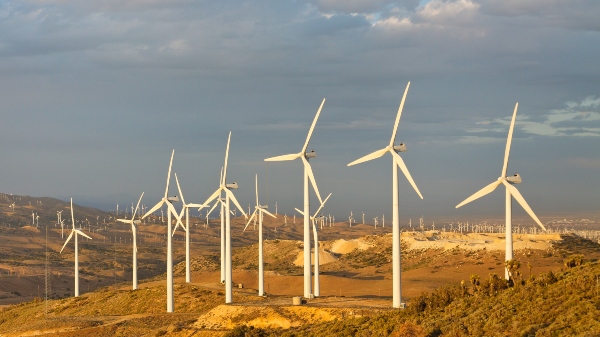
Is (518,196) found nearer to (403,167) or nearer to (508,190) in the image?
(508,190)

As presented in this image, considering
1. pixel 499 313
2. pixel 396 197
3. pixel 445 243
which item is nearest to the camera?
pixel 499 313

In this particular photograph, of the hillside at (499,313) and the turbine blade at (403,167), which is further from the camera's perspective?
the turbine blade at (403,167)

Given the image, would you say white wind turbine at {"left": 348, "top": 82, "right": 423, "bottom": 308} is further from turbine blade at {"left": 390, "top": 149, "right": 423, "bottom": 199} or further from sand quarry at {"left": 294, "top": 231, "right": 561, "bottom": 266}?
sand quarry at {"left": 294, "top": 231, "right": 561, "bottom": 266}

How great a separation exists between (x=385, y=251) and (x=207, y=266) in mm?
37316

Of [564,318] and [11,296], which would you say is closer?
[564,318]

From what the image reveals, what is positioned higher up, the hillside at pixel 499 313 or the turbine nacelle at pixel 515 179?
the turbine nacelle at pixel 515 179

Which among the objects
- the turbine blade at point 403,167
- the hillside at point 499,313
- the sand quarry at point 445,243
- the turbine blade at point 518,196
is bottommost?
the sand quarry at point 445,243

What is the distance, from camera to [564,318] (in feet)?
145

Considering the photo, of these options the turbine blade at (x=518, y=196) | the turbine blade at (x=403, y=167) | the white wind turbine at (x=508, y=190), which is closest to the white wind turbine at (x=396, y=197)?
the turbine blade at (x=403, y=167)

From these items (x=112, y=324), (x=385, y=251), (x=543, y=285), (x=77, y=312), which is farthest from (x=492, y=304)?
(x=385, y=251)

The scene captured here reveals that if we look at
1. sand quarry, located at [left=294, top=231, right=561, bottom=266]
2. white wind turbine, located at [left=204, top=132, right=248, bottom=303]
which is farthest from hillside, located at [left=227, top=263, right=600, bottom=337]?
sand quarry, located at [left=294, top=231, right=561, bottom=266]

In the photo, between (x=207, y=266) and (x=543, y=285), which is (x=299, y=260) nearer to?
(x=207, y=266)

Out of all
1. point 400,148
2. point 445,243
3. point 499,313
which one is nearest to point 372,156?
point 400,148

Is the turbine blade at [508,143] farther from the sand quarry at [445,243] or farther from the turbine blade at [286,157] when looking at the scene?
the sand quarry at [445,243]
